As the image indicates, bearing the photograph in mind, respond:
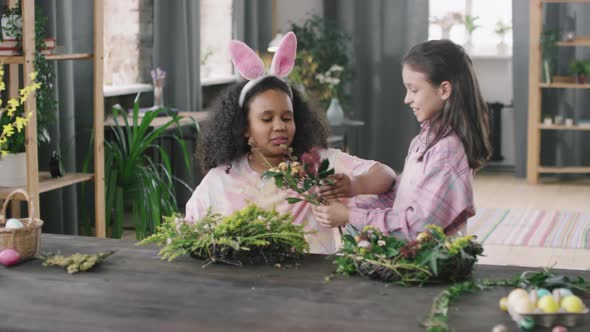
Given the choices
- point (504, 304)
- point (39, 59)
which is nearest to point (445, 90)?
point (504, 304)

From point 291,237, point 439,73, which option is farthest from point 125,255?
point 439,73

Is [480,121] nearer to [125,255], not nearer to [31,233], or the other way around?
[125,255]

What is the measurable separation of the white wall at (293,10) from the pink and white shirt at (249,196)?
6150mm

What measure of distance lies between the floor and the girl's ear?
8.69 feet

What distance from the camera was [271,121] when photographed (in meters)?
2.48

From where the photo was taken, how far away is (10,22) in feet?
12.3

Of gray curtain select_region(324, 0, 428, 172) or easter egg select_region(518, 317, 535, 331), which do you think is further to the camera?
gray curtain select_region(324, 0, 428, 172)

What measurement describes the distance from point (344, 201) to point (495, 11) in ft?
20.3

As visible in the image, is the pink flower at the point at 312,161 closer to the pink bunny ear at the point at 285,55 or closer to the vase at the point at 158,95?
the pink bunny ear at the point at 285,55

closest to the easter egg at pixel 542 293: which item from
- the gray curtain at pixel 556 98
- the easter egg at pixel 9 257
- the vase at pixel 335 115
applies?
the easter egg at pixel 9 257

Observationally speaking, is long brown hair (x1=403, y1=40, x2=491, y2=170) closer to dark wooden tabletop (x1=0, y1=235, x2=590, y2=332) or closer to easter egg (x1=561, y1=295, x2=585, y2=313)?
dark wooden tabletop (x1=0, y1=235, x2=590, y2=332)

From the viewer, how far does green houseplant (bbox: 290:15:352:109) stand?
7.67 metres

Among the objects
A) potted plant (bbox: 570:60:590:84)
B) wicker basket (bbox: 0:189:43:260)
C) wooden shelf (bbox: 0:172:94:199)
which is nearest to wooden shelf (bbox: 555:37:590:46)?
potted plant (bbox: 570:60:590:84)

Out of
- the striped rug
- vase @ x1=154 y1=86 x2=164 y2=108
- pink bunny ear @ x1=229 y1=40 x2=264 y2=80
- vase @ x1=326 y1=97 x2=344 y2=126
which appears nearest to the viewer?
pink bunny ear @ x1=229 y1=40 x2=264 y2=80
